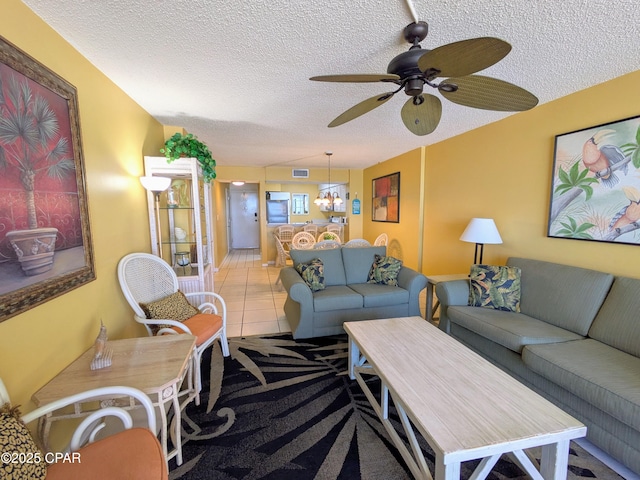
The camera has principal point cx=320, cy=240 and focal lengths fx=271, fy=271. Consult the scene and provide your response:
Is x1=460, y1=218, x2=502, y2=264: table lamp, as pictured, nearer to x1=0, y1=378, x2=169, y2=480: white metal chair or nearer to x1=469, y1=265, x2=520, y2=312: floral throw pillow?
x1=469, y1=265, x2=520, y2=312: floral throw pillow

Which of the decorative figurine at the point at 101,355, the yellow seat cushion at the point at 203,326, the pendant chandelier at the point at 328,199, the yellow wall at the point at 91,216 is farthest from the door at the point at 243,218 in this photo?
the decorative figurine at the point at 101,355

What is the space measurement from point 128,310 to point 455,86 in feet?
9.13

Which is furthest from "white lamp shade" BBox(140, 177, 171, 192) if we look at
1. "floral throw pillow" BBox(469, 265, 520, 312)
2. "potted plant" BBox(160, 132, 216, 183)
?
"floral throw pillow" BBox(469, 265, 520, 312)

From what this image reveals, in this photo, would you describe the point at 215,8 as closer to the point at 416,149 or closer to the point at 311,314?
the point at 311,314

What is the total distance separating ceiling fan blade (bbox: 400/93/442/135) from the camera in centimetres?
154

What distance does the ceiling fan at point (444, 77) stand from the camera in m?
1.01

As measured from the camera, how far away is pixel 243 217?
9102mm

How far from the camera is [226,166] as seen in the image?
5.91 metres

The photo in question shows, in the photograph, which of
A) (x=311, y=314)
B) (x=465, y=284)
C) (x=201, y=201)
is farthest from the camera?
(x=201, y=201)

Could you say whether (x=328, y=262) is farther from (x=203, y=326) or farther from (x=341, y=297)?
(x=203, y=326)

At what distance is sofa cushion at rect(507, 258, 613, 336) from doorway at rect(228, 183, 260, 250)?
789 cm

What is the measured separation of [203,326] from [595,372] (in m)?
2.47

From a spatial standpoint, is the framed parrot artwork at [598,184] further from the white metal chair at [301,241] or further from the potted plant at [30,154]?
the potted plant at [30,154]

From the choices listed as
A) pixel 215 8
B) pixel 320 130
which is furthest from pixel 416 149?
pixel 215 8
